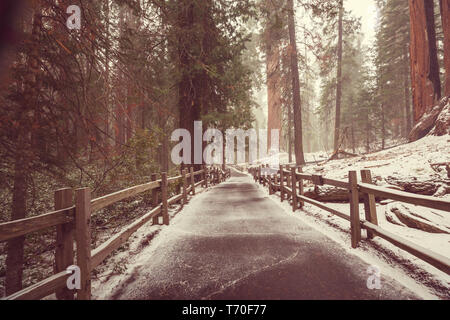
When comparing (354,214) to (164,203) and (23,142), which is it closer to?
(164,203)

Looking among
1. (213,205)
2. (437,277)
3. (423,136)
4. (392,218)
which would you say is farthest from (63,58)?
(423,136)

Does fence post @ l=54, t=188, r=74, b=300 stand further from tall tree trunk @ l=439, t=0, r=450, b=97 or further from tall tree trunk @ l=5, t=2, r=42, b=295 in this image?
tall tree trunk @ l=439, t=0, r=450, b=97

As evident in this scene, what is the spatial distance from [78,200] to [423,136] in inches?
457

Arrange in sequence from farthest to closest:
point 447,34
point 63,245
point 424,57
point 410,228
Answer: point 424,57, point 447,34, point 410,228, point 63,245

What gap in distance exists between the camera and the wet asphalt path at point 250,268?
8.31 feet

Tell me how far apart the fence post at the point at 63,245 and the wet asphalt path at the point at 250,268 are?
0.54 m

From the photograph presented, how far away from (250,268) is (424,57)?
37.1 ft

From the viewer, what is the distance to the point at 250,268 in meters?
3.08

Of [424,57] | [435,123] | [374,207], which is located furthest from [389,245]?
[424,57]

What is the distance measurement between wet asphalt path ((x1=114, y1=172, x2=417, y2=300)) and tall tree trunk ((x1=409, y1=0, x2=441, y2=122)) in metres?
8.73

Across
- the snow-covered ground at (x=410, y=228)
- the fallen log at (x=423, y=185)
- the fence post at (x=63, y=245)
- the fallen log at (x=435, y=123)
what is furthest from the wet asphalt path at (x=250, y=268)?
the fallen log at (x=435, y=123)

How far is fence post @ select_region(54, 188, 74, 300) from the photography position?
2.33 metres

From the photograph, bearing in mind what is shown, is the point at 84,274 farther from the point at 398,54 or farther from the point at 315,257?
the point at 398,54

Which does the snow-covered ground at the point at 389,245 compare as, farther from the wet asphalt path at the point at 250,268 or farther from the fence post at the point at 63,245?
the fence post at the point at 63,245
